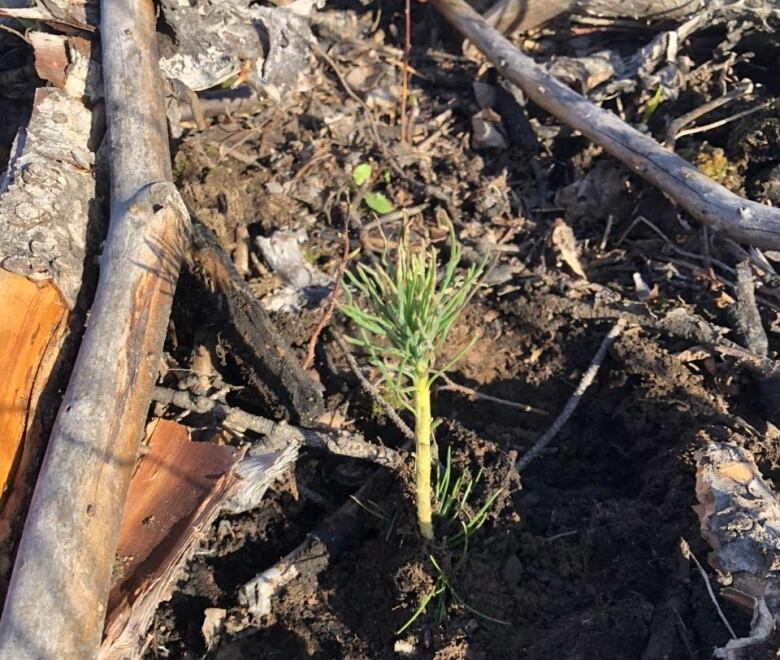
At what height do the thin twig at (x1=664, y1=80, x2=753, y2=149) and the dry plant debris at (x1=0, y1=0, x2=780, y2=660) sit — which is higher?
the thin twig at (x1=664, y1=80, x2=753, y2=149)

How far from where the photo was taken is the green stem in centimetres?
206

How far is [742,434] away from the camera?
8.31ft

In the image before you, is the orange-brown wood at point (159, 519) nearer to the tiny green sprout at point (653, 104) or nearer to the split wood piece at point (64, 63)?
the split wood piece at point (64, 63)

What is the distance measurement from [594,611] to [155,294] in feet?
5.92

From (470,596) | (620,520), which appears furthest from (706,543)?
(470,596)

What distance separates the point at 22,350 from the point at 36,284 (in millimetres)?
250

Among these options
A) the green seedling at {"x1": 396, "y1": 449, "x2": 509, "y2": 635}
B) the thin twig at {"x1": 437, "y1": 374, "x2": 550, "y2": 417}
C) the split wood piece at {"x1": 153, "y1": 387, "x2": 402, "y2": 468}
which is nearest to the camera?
the green seedling at {"x1": 396, "y1": 449, "x2": 509, "y2": 635}

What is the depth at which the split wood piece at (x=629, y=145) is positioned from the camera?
3107 mm

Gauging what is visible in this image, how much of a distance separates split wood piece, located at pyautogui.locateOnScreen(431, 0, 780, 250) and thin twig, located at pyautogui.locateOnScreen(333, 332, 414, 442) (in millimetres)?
1654

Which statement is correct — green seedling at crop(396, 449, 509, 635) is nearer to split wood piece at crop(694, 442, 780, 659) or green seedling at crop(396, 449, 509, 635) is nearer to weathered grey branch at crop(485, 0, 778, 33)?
split wood piece at crop(694, 442, 780, 659)

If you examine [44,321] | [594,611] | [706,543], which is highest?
[44,321]

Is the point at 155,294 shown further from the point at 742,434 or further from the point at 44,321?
the point at 742,434

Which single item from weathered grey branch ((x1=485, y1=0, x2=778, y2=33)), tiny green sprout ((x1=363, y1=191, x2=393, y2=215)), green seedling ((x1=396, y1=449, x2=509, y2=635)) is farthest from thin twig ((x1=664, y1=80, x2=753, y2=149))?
green seedling ((x1=396, y1=449, x2=509, y2=635))

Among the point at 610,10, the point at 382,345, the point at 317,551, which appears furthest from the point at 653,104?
the point at 317,551
